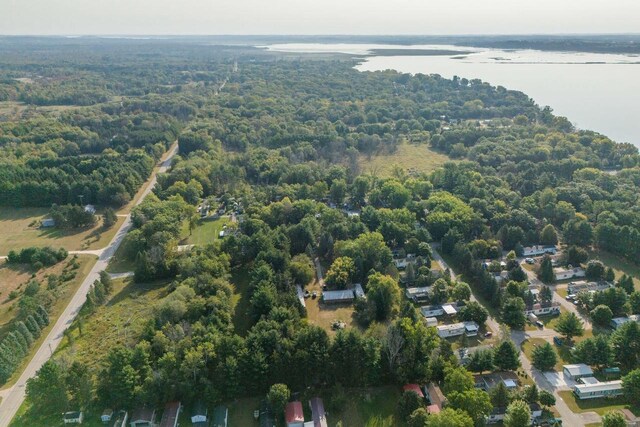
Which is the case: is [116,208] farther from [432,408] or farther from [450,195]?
[432,408]

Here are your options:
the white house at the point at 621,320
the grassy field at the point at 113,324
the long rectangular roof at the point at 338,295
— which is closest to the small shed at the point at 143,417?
the grassy field at the point at 113,324

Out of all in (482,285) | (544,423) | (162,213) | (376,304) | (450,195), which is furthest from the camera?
(450,195)

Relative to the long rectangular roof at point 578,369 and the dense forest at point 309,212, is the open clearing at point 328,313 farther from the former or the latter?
the long rectangular roof at point 578,369

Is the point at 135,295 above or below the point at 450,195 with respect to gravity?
below

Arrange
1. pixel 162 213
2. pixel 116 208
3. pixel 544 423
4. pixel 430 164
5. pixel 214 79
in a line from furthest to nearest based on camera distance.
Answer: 1. pixel 214 79
2. pixel 430 164
3. pixel 116 208
4. pixel 162 213
5. pixel 544 423

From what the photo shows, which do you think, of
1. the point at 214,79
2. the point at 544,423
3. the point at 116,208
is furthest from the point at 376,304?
the point at 214,79

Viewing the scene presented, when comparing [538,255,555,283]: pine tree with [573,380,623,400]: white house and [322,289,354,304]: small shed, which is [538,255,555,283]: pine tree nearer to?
[573,380,623,400]: white house

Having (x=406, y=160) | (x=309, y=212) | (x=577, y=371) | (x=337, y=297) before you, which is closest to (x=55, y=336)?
(x=337, y=297)
